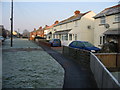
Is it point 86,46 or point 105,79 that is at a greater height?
point 86,46

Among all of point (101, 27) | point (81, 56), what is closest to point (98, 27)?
point (101, 27)

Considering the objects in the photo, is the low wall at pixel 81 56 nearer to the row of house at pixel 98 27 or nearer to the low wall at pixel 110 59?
the low wall at pixel 110 59

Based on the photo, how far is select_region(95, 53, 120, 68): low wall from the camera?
333 inches

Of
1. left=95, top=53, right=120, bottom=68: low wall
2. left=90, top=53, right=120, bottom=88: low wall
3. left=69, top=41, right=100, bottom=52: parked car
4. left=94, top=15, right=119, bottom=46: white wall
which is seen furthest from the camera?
left=94, top=15, right=119, bottom=46: white wall

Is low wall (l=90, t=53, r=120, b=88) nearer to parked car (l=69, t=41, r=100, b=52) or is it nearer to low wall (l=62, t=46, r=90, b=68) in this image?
low wall (l=62, t=46, r=90, b=68)

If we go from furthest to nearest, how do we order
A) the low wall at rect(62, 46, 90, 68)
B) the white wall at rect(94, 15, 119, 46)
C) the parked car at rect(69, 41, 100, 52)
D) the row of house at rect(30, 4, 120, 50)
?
the white wall at rect(94, 15, 119, 46) → the row of house at rect(30, 4, 120, 50) → the parked car at rect(69, 41, 100, 52) → the low wall at rect(62, 46, 90, 68)

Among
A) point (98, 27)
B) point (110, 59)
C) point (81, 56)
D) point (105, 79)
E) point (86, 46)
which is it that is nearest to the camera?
point (105, 79)

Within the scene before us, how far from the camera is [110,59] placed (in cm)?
865

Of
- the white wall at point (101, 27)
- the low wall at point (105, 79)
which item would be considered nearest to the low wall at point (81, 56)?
the low wall at point (105, 79)

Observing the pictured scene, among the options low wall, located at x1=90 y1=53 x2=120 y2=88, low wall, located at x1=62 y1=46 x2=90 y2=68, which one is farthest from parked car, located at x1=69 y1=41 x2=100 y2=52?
low wall, located at x1=90 y1=53 x2=120 y2=88

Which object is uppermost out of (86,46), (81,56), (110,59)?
(86,46)

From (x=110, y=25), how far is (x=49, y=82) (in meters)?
14.8

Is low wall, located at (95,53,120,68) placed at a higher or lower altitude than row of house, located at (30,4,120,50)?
lower

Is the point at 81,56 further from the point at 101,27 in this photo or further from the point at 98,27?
the point at 98,27
